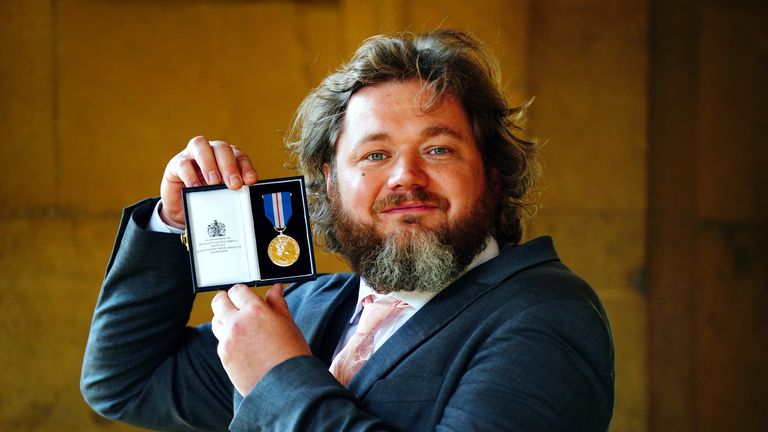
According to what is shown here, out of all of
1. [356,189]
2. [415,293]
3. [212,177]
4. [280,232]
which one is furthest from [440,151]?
[212,177]

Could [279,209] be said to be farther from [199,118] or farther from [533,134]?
[533,134]

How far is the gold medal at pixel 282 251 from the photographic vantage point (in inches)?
83.9

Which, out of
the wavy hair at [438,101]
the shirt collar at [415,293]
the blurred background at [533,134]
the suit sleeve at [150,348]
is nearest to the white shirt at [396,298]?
the shirt collar at [415,293]

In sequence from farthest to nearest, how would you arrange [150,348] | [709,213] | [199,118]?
[709,213] → [199,118] → [150,348]

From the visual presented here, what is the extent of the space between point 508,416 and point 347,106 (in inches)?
41.8

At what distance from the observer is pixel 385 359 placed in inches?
81.2

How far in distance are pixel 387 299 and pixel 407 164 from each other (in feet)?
1.19

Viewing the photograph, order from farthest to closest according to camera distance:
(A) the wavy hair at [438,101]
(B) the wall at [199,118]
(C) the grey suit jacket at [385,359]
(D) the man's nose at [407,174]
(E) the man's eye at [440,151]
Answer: (B) the wall at [199,118], (A) the wavy hair at [438,101], (E) the man's eye at [440,151], (D) the man's nose at [407,174], (C) the grey suit jacket at [385,359]

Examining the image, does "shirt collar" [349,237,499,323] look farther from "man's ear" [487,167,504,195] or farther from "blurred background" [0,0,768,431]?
"blurred background" [0,0,768,431]

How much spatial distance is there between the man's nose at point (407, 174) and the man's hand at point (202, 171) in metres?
0.33

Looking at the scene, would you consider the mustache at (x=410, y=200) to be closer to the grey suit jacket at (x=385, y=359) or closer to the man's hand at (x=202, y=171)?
the grey suit jacket at (x=385, y=359)

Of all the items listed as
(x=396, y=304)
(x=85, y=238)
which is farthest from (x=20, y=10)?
(x=396, y=304)

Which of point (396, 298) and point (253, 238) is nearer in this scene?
point (253, 238)

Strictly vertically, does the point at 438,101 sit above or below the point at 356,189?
above
